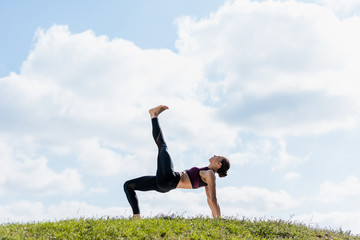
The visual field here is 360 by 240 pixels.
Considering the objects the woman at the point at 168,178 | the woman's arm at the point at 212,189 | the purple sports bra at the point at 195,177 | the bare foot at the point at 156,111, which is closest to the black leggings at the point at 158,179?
the woman at the point at 168,178

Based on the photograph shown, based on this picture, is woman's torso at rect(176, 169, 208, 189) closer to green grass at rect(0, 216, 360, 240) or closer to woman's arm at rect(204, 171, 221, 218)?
woman's arm at rect(204, 171, 221, 218)

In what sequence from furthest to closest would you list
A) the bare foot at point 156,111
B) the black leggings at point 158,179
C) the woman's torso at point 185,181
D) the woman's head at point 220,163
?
the woman's head at point 220,163 < the woman's torso at point 185,181 < the bare foot at point 156,111 < the black leggings at point 158,179

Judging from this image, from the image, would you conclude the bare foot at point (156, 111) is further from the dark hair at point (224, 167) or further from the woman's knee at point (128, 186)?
the dark hair at point (224, 167)

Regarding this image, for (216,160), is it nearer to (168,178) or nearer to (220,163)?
(220,163)

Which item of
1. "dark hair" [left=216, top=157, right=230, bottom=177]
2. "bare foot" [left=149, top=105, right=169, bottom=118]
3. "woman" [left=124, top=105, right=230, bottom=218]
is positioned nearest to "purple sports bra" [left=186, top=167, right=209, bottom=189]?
"woman" [left=124, top=105, right=230, bottom=218]

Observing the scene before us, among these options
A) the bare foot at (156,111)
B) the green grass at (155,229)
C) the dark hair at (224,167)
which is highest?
the bare foot at (156,111)

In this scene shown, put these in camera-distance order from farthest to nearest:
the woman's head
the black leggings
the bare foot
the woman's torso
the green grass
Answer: the woman's head, the woman's torso, the bare foot, the black leggings, the green grass

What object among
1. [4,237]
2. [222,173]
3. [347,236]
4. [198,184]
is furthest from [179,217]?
[347,236]

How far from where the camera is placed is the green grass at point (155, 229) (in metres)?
11.1

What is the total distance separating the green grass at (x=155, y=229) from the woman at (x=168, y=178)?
0.94 metres

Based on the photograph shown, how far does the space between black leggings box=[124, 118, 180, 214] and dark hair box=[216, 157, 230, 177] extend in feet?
5.36

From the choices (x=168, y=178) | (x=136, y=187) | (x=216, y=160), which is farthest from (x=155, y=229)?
(x=216, y=160)

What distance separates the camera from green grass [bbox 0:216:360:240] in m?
11.1

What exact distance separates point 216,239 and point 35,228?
5081 mm
